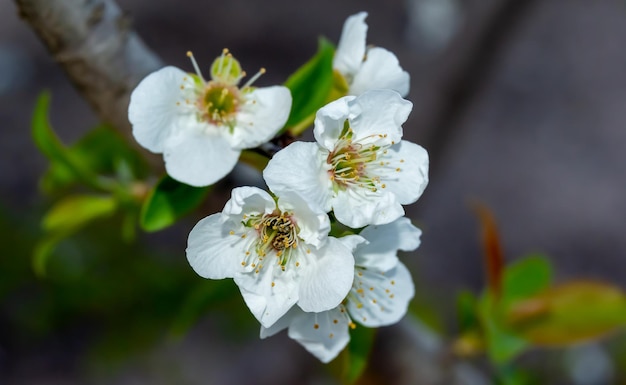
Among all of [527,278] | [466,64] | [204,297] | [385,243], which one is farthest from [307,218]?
[466,64]

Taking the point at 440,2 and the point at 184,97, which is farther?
the point at 440,2

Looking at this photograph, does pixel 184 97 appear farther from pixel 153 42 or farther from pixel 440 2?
pixel 440 2

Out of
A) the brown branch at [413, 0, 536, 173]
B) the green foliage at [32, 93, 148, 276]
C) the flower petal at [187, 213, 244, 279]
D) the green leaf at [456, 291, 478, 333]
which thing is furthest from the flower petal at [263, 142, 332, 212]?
the brown branch at [413, 0, 536, 173]

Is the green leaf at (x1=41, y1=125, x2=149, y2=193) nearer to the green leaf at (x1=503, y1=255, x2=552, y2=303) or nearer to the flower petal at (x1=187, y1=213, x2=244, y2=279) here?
the flower petal at (x1=187, y1=213, x2=244, y2=279)

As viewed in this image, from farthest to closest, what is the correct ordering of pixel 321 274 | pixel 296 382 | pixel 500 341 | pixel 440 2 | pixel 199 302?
pixel 440 2, pixel 296 382, pixel 500 341, pixel 199 302, pixel 321 274

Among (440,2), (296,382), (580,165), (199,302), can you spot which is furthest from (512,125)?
(199,302)

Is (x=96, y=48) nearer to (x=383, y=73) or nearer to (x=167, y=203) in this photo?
(x=167, y=203)

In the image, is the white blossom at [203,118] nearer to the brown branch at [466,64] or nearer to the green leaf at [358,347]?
the green leaf at [358,347]
